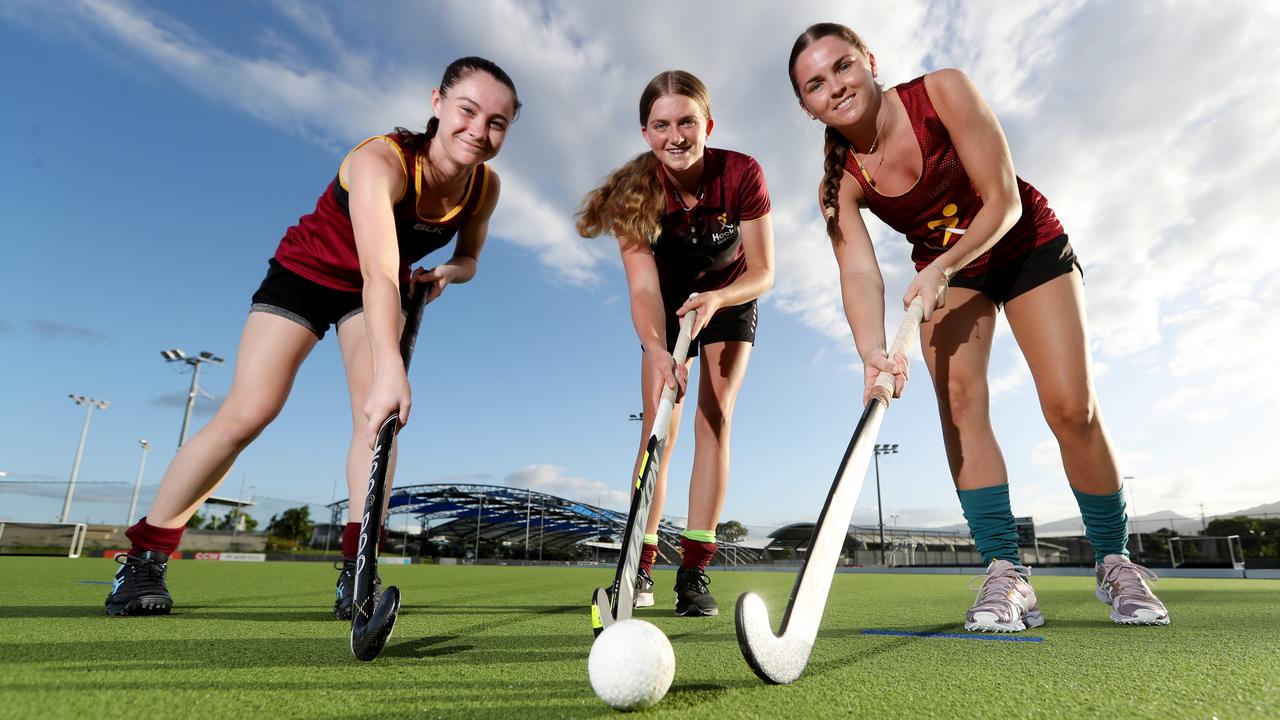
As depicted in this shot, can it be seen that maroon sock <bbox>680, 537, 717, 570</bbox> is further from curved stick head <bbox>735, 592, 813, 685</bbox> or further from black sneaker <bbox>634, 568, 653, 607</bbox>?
curved stick head <bbox>735, 592, 813, 685</bbox>

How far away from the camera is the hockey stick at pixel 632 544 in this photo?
1.76 meters

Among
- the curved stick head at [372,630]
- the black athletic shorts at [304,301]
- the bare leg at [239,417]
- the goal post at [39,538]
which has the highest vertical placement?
the black athletic shorts at [304,301]

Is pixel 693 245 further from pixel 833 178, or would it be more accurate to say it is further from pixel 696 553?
pixel 696 553

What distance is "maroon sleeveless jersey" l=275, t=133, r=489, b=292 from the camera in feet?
9.66

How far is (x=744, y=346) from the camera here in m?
3.50

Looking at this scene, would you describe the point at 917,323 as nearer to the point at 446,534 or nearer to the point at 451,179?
the point at 451,179

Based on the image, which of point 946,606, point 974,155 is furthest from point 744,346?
point 946,606

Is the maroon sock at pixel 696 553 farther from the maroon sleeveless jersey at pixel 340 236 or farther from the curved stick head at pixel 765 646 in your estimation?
the maroon sleeveless jersey at pixel 340 236

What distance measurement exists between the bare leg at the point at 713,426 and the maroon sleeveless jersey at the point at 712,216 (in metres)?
0.49

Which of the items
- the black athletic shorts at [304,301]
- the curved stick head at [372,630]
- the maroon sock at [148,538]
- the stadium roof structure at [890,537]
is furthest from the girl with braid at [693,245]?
the stadium roof structure at [890,537]

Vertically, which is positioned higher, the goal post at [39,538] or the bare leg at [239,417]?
the bare leg at [239,417]

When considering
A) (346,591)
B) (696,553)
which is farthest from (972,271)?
(346,591)

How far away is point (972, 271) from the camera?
2889 mm

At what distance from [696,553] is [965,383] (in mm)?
1426
